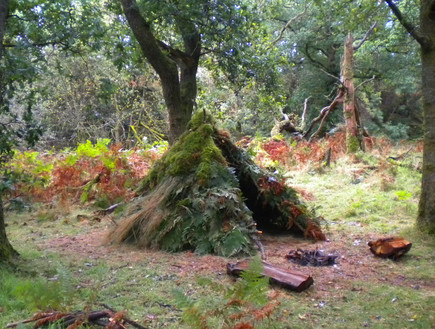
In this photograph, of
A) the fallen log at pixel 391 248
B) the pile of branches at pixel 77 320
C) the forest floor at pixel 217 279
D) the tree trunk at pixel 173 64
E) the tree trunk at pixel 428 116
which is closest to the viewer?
the pile of branches at pixel 77 320

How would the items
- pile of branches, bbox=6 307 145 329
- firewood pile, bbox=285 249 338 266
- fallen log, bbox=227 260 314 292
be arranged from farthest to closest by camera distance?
firewood pile, bbox=285 249 338 266 < fallen log, bbox=227 260 314 292 < pile of branches, bbox=6 307 145 329

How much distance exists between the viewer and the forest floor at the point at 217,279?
8.94 ft

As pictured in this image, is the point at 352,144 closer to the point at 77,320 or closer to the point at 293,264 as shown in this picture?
the point at 293,264

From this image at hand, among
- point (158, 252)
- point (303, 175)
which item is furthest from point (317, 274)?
point (303, 175)

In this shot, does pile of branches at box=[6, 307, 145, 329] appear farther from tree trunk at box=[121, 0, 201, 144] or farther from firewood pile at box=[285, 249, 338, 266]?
tree trunk at box=[121, 0, 201, 144]

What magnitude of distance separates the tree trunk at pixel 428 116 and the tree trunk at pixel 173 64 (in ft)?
12.7

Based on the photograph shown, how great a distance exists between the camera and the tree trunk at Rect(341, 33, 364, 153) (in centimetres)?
1283

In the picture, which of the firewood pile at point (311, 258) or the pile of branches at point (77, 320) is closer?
the pile of branches at point (77, 320)

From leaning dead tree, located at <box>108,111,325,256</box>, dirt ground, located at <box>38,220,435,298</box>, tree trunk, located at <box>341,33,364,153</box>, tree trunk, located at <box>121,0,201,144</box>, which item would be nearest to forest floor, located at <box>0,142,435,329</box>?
dirt ground, located at <box>38,220,435,298</box>

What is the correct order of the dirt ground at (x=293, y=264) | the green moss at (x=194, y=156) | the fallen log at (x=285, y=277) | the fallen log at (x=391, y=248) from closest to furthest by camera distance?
the fallen log at (x=285, y=277) < the dirt ground at (x=293, y=264) < the fallen log at (x=391, y=248) < the green moss at (x=194, y=156)

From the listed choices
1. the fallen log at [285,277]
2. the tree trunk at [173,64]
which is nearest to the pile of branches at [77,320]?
the fallen log at [285,277]

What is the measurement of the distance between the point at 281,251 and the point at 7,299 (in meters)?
3.03

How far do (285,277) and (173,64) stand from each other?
227 inches

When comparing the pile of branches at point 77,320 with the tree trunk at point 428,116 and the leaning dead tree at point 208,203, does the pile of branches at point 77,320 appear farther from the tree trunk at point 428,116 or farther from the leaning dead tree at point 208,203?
the tree trunk at point 428,116
